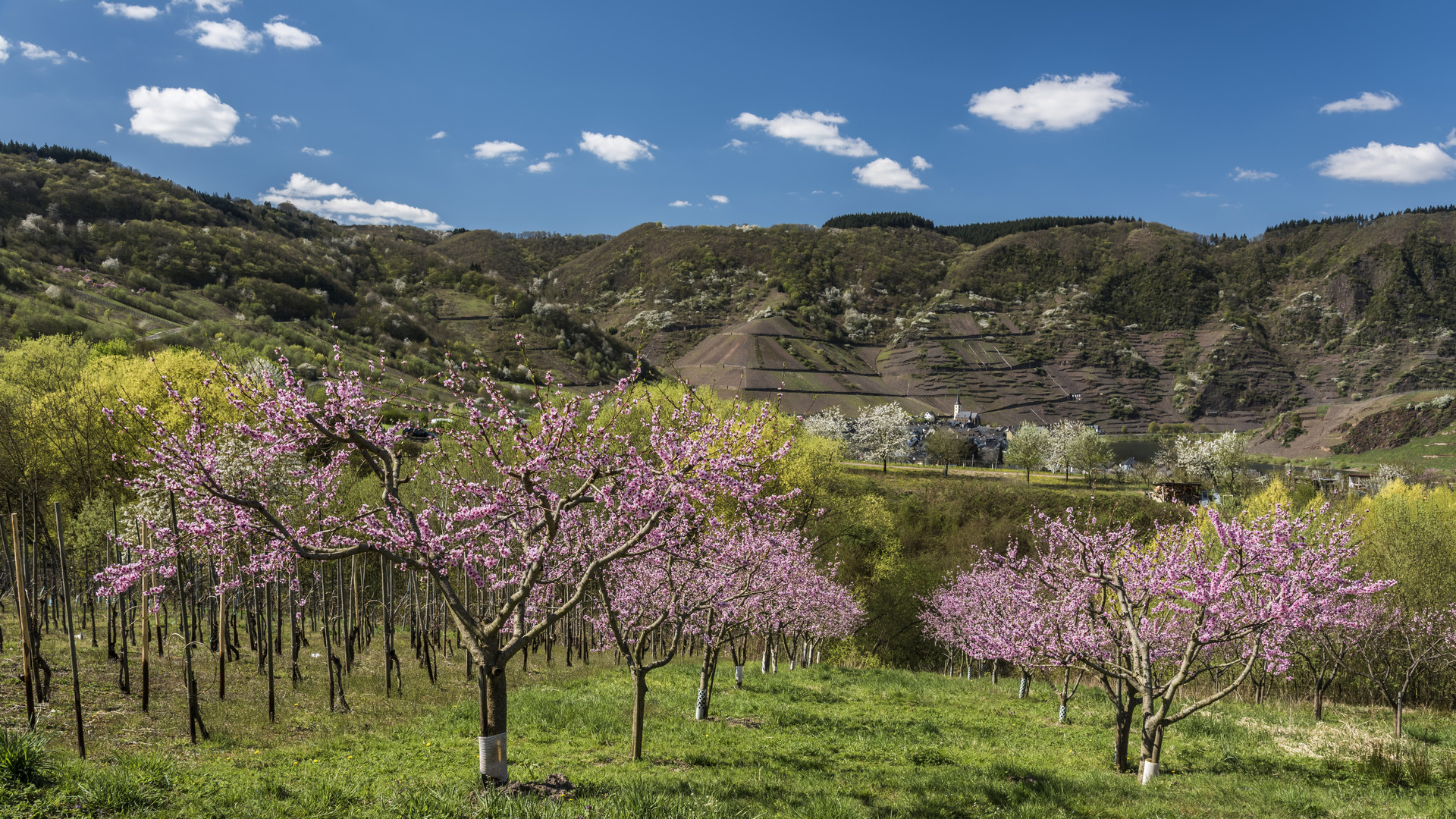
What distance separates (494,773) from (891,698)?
17.7 meters

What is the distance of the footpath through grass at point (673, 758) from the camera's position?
28.6 feet

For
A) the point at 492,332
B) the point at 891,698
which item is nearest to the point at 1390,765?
the point at 891,698

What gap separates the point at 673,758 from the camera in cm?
1312

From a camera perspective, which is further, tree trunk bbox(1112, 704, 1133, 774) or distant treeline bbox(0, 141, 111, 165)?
distant treeline bbox(0, 141, 111, 165)

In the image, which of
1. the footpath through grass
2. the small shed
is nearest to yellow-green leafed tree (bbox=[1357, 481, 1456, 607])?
the footpath through grass

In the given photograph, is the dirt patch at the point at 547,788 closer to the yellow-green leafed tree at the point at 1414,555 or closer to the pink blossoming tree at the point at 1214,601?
the pink blossoming tree at the point at 1214,601

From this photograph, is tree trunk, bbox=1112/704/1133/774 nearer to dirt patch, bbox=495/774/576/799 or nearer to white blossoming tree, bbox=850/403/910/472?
dirt patch, bbox=495/774/576/799

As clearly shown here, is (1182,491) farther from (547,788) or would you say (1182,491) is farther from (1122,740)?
(547,788)

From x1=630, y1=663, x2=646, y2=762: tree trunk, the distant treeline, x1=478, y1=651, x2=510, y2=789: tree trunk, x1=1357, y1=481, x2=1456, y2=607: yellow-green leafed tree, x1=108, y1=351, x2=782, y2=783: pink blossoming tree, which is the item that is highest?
the distant treeline

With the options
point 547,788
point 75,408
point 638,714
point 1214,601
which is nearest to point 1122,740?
point 1214,601

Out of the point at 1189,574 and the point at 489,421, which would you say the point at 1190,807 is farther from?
the point at 489,421

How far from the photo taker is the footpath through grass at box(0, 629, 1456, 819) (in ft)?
28.6

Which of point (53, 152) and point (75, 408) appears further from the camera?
point (53, 152)

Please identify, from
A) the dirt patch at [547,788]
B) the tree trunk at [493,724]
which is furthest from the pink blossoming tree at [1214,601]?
the tree trunk at [493,724]
